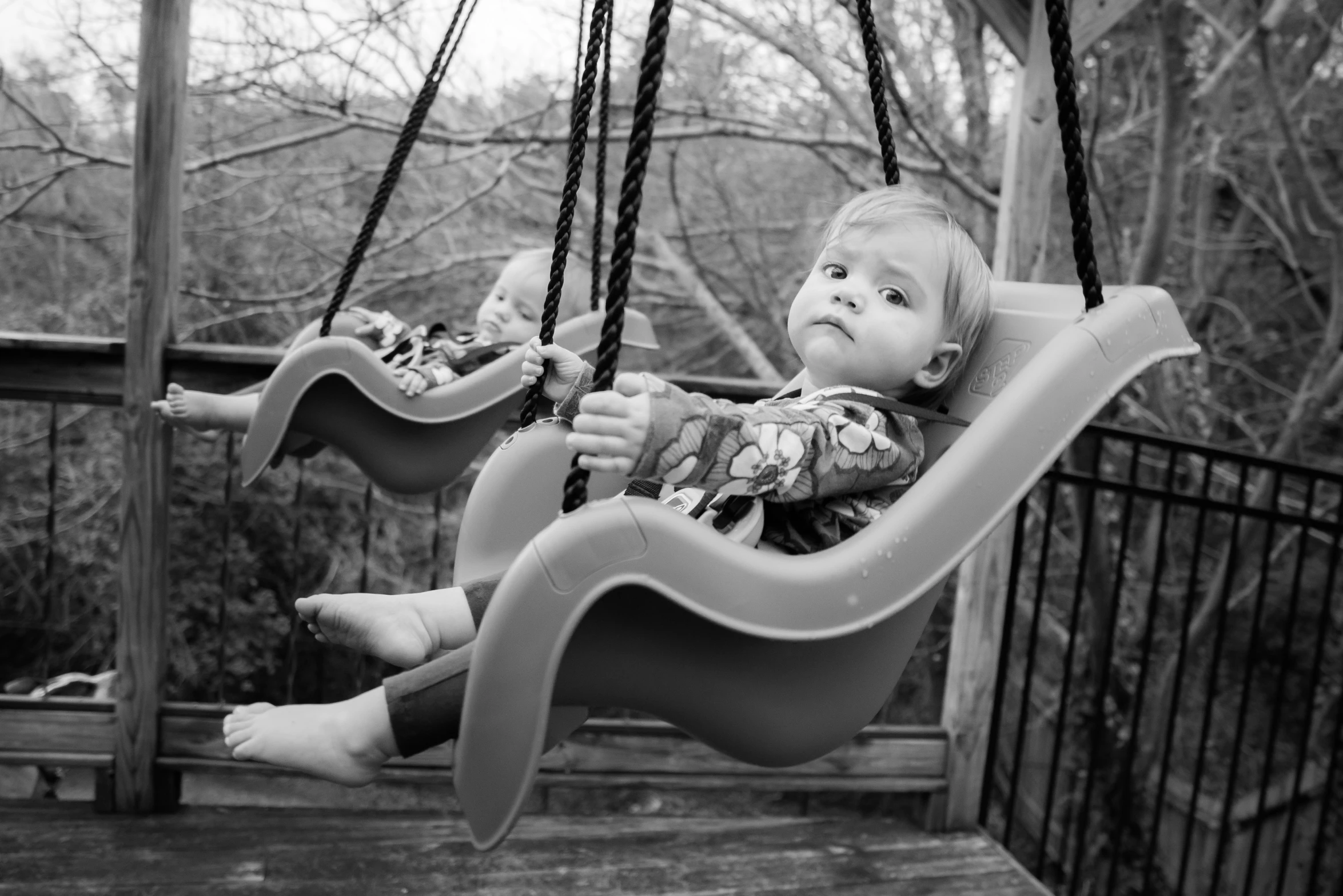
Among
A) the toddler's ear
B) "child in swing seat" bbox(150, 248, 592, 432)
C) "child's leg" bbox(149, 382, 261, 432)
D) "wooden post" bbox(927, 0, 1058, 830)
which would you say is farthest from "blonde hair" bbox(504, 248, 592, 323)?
the toddler's ear

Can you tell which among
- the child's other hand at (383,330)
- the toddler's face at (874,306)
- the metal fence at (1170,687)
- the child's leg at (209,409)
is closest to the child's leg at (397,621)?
the toddler's face at (874,306)

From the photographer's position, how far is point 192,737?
2.47 metres

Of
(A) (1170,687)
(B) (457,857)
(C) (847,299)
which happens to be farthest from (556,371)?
(A) (1170,687)

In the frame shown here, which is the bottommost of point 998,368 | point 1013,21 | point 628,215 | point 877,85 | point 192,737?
point 192,737

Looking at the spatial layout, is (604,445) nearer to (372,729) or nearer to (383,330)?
(372,729)

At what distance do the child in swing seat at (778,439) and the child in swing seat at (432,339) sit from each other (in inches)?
27.2

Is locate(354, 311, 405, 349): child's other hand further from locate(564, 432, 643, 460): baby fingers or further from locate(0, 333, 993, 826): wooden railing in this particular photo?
locate(564, 432, 643, 460): baby fingers

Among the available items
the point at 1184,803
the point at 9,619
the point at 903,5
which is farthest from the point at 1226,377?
the point at 9,619

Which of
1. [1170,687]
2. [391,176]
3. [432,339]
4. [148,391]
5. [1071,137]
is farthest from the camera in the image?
[1170,687]

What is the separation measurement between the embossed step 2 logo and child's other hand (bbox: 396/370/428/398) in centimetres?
96

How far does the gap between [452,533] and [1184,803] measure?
Result: 4.23 m

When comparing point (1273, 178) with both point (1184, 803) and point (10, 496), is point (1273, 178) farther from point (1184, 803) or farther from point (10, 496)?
point (10, 496)

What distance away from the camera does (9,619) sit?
16.7ft

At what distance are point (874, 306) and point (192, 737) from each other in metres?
1.94
